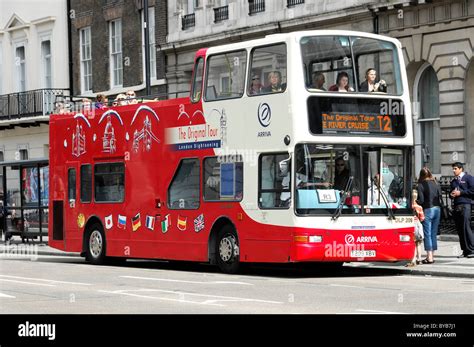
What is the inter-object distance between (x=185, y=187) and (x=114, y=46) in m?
21.9

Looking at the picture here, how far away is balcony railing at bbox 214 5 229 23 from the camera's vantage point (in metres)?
38.6

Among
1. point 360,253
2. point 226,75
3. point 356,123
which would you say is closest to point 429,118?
point 226,75

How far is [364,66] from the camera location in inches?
853

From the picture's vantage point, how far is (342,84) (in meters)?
21.5

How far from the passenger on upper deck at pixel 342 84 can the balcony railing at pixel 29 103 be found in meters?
27.3

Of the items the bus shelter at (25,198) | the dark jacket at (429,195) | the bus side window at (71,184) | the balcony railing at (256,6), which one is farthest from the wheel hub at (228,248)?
the balcony railing at (256,6)

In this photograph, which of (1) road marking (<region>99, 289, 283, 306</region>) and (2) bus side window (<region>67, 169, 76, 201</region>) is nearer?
(1) road marking (<region>99, 289, 283, 306</region>)

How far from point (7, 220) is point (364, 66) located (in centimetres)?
2004

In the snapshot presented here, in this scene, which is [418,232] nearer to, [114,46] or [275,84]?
[275,84]

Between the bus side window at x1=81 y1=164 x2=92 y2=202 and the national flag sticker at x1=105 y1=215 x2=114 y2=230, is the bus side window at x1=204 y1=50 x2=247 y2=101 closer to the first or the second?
the national flag sticker at x1=105 y1=215 x2=114 y2=230

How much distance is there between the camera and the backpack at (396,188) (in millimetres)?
21891

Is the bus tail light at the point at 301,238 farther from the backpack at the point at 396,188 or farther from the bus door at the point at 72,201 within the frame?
the bus door at the point at 72,201

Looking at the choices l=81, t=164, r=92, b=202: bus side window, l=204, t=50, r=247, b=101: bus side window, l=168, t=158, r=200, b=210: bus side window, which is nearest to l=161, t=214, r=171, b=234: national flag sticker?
l=168, t=158, r=200, b=210: bus side window

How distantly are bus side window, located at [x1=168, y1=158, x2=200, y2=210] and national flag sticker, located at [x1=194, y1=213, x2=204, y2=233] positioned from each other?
0.24 m
